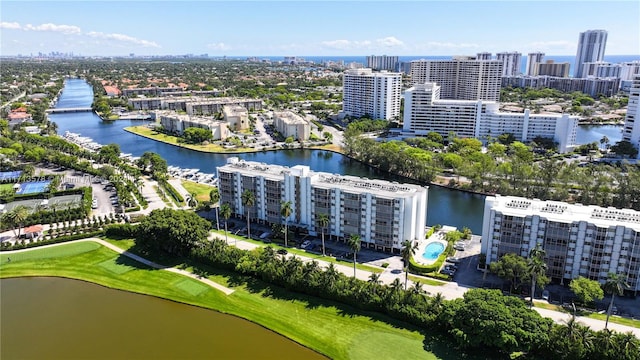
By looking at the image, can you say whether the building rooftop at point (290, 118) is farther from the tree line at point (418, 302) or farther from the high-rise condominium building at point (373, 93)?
the tree line at point (418, 302)

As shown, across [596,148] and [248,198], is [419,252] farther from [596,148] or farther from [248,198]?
[596,148]

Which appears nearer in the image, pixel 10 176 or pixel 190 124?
pixel 10 176

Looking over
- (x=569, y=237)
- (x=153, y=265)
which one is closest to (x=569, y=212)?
(x=569, y=237)

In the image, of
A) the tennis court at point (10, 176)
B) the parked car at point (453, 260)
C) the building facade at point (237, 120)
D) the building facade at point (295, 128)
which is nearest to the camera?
the parked car at point (453, 260)

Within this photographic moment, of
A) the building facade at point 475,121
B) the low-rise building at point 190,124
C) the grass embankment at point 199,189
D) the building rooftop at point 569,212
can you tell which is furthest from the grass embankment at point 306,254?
the building facade at point 475,121

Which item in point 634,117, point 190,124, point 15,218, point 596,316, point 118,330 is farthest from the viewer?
point 190,124

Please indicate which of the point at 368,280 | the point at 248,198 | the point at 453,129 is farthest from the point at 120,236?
the point at 453,129

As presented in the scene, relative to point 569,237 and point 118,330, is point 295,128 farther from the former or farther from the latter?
point 118,330
